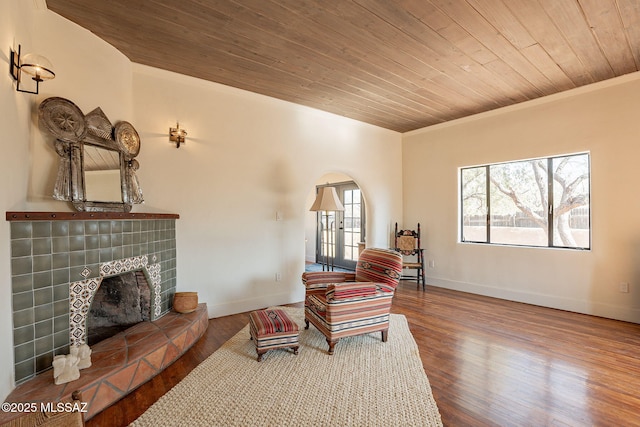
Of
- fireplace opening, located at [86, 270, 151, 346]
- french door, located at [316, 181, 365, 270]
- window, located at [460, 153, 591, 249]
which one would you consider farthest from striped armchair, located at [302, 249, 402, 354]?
french door, located at [316, 181, 365, 270]

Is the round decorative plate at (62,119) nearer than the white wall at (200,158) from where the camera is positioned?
No

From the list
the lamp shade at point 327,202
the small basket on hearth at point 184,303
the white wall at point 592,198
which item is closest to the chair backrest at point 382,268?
the lamp shade at point 327,202

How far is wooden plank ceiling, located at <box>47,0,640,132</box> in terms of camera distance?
224 centimetres

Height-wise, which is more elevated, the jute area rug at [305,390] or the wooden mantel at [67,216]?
the wooden mantel at [67,216]

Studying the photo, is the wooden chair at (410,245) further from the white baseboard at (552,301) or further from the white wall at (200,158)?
the white wall at (200,158)

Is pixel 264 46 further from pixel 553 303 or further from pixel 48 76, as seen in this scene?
pixel 553 303

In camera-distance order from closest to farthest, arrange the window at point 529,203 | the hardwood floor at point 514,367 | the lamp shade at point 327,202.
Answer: the hardwood floor at point 514,367 → the window at point 529,203 → the lamp shade at point 327,202

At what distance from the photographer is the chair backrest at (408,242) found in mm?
5238

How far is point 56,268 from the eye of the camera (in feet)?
6.51

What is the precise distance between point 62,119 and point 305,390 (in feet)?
8.98

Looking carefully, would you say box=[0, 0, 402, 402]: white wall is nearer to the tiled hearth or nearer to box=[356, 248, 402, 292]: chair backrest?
the tiled hearth

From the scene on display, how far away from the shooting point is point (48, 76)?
1953 mm

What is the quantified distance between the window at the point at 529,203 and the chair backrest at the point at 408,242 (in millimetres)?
772

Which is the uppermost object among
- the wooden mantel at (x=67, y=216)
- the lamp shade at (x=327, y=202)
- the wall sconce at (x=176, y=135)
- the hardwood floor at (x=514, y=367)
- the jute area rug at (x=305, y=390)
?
the wall sconce at (x=176, y=135)
